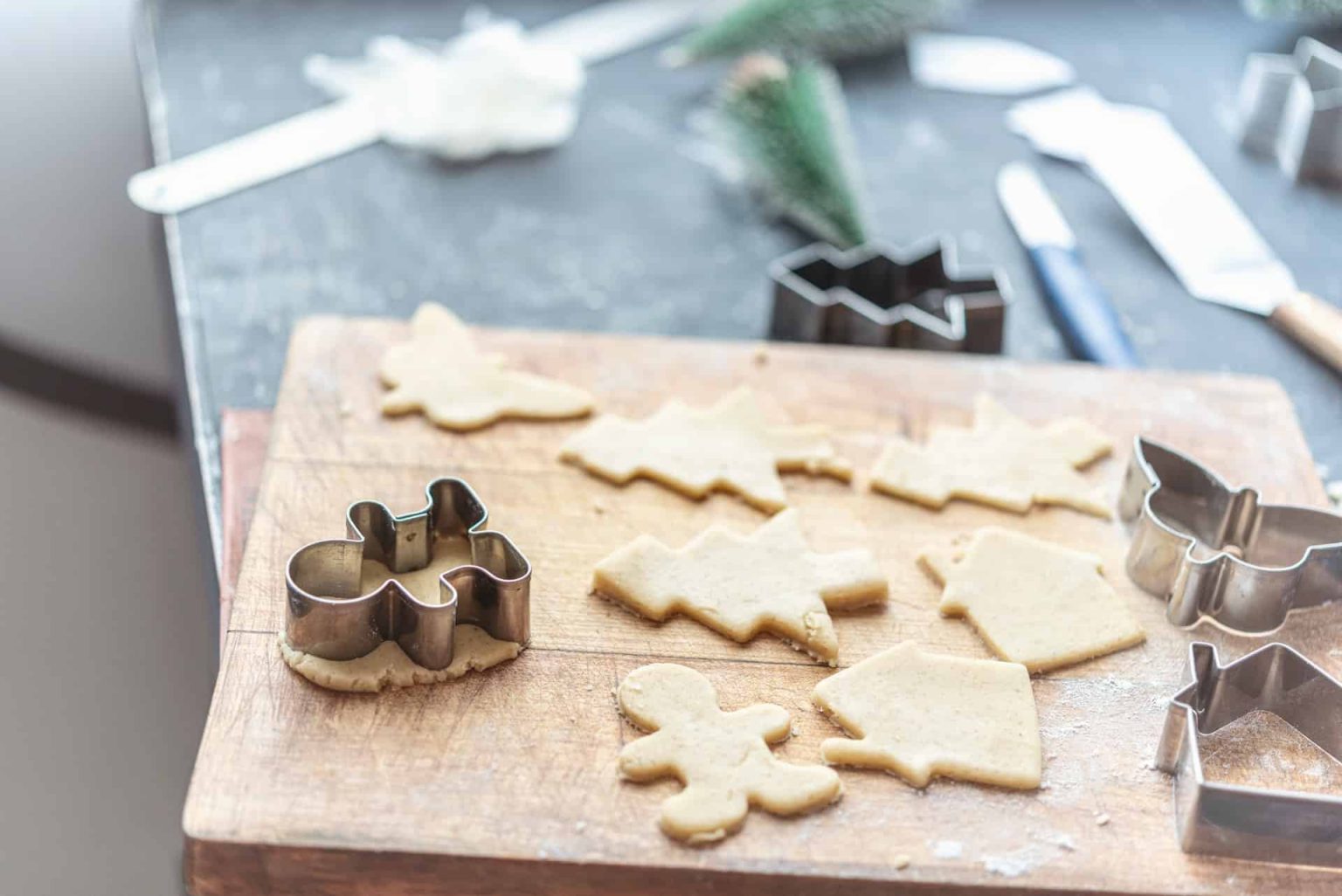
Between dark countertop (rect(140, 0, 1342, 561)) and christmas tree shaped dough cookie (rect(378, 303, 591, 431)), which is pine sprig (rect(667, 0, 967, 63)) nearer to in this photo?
dark countertop (rect(140, 0, 1342, 561))

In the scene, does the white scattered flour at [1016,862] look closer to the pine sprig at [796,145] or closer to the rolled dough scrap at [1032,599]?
the rolled dough scrap at [1032,599]

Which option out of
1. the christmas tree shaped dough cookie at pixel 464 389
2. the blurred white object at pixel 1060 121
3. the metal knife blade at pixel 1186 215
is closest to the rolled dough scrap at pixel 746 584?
the christmas tree shaped dough cookie at pixel 464 389

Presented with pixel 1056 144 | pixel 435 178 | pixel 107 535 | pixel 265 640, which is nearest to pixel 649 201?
pixel 435 178

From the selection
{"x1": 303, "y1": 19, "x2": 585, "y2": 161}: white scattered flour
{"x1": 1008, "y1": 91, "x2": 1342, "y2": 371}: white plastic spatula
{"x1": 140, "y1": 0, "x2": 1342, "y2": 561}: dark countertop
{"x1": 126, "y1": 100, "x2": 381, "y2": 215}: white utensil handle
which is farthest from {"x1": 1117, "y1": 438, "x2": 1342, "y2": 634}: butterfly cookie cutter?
{"x1": 126, "y1": 100, "x2": 381, "y2": 215}: white utensil handle

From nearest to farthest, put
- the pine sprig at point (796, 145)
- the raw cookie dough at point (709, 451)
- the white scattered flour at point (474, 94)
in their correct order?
1. the raw cookie dough at point (709, 451)
2. the pine sprig at point (796, 145)
3. the white scattered flour at point (474, 94)

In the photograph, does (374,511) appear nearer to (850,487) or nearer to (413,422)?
(413,422)

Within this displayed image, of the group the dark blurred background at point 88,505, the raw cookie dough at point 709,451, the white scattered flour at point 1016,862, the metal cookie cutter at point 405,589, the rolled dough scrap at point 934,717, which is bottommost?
the dark blurred background at point 88,505
